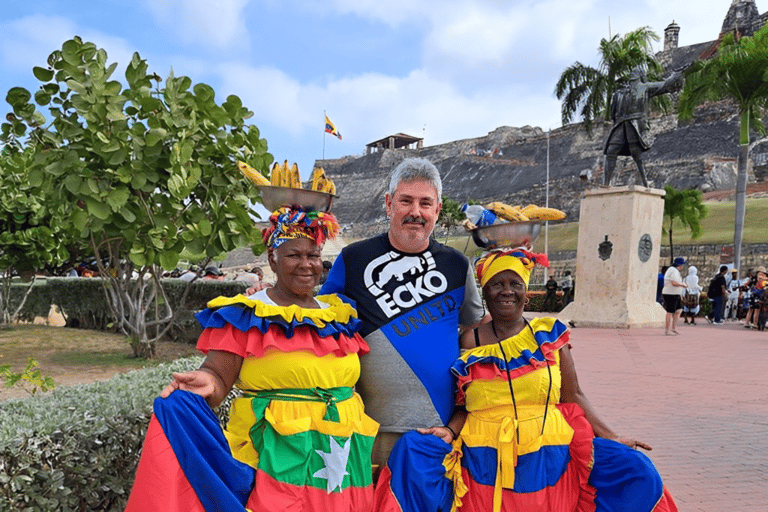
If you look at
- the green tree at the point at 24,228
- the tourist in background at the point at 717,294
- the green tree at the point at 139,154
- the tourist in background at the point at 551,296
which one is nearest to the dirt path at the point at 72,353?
the green tree at the point at 24,228

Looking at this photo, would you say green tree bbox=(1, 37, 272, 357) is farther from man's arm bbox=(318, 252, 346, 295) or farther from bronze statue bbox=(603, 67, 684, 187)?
bronze statue bbox=(603, 67, 684, 187)

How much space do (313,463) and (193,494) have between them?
1.23 feet

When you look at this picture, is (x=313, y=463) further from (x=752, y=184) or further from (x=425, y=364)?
(x=752, y=184)

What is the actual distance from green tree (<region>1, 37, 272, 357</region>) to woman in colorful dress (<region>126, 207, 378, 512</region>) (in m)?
3.19

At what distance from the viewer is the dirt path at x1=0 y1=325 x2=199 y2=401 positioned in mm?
6879

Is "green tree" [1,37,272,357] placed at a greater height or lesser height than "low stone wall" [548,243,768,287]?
greater

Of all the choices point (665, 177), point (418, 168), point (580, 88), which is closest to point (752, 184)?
point (665, 177)

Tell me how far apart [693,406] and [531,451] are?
444 centimetres

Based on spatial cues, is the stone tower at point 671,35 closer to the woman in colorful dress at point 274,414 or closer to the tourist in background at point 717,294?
the tourist in background at point 717,294

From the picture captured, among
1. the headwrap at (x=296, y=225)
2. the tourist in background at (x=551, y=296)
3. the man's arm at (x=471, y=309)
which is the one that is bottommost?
the tourist in background at (x=551, y=296)

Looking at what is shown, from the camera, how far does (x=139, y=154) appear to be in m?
5.05

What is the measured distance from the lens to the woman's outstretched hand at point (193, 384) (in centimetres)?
186

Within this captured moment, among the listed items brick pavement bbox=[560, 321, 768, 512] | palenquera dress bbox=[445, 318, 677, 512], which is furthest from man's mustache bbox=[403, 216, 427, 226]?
brick pavement bbox=[560, 321, 768, 512]

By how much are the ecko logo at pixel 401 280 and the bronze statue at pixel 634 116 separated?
40.8 ft
